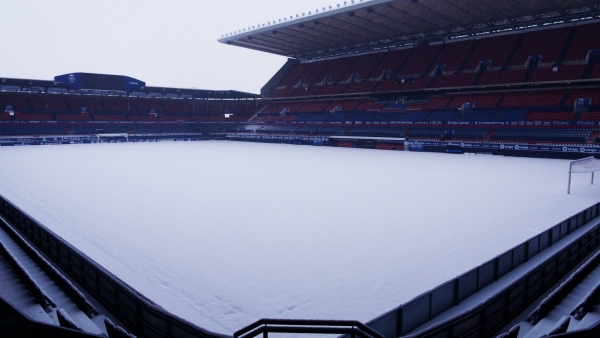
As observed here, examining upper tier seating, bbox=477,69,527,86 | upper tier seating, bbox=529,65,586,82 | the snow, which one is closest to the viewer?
the snow

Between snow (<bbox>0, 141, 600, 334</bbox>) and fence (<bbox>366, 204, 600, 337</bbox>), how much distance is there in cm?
71

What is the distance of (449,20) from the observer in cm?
3822

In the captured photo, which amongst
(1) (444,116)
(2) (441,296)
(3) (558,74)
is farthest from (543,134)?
(2) (441,296)

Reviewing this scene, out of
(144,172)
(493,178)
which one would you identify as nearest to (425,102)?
(493,178)

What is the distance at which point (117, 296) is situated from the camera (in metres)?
5.87

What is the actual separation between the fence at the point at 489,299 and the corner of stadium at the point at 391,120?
Result: 0.03 metres

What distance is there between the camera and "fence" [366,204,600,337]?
483 centimetres

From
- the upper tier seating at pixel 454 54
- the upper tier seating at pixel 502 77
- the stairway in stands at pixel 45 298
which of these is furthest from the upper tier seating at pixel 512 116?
the stairway in stands at pixel 45 298

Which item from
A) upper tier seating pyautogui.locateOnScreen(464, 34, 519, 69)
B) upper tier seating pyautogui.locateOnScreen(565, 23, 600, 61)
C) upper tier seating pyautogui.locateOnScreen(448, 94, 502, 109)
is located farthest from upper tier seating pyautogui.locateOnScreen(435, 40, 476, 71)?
upper tier seating pyautogui.locateOnScreen(565, 23, 600, 61)

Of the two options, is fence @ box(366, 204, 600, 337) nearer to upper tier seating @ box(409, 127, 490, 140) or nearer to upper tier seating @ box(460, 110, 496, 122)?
upper tier seating @ box(409, 127, 490, 140)

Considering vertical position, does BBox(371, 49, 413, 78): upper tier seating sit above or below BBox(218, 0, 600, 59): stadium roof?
below

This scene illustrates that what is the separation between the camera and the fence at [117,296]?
15.2 ft

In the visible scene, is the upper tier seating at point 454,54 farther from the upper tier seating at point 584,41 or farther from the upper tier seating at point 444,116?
the upper tier seating at point 584,41

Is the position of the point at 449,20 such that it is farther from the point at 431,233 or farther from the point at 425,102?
the point at 431,233
